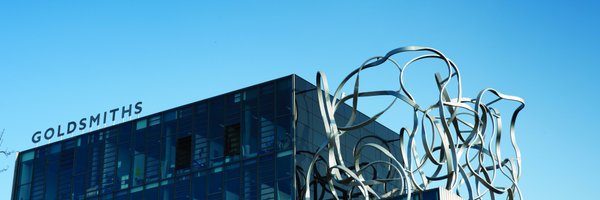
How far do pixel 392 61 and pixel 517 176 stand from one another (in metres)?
9.19

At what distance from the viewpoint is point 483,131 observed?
190 feet

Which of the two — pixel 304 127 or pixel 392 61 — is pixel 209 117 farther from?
pixel 392 61

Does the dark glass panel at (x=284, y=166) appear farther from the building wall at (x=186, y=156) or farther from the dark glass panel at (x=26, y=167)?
the dark glass panel at (x=26, y=167)

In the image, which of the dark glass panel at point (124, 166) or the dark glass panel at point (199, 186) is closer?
the dark glass panel at point (199, 186)

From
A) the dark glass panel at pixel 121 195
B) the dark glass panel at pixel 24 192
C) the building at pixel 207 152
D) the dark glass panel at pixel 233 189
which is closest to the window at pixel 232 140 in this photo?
the building at pixel 207 152

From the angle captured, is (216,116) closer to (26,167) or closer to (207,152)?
(207,152)

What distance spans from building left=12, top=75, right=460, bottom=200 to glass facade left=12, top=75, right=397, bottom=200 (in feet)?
0.19

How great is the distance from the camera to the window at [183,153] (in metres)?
67.6

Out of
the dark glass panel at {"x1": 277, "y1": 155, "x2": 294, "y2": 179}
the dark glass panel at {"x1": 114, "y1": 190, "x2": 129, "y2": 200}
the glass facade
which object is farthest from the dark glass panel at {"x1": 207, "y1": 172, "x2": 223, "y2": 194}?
the dark glass panel at {"x1": 114, "y1": 190, "x2": 129, "y2": 200}

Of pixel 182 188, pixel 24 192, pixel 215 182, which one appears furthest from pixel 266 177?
pixel 24 192

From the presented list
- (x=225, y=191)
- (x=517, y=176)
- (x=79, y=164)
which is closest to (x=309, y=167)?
(x=225, y=191)

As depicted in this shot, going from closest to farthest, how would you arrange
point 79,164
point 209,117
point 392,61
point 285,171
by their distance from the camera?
point 392,61
point 285,171
point 209,117
point 79,164

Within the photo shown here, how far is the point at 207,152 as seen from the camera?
6669cm

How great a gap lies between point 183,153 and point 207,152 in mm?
2078
